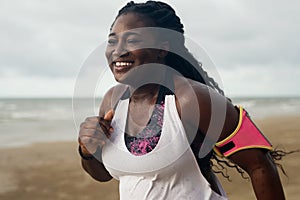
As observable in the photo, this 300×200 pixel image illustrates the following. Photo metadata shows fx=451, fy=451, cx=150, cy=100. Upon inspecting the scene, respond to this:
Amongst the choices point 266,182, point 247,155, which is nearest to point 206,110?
point 247,155

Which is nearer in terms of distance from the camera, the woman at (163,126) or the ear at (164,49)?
the woman at (163,126)

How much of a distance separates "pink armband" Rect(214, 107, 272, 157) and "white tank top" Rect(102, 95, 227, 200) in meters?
0.13

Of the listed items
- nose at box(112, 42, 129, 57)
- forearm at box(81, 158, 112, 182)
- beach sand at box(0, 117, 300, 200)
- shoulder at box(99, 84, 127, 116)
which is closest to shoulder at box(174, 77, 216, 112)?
nose at box(112, 42, 129, 57)

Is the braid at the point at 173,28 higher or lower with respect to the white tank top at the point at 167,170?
higher

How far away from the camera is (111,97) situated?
6.24ft

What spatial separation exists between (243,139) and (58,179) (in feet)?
21.2

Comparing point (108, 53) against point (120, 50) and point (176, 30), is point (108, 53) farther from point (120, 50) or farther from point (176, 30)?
point (176, 30)

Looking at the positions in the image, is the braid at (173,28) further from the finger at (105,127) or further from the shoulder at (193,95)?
the finger at (105,127)

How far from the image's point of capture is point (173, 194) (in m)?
1.54

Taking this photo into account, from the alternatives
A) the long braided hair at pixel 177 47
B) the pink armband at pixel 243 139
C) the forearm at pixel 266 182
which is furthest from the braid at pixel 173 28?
the forearm at pixel 266 182

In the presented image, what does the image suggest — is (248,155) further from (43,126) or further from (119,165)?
(43,126)

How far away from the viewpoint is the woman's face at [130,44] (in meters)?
1.56

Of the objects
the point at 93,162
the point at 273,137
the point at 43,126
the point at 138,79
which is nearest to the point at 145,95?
the point at 138,79

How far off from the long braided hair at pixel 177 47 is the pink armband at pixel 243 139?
92mm
